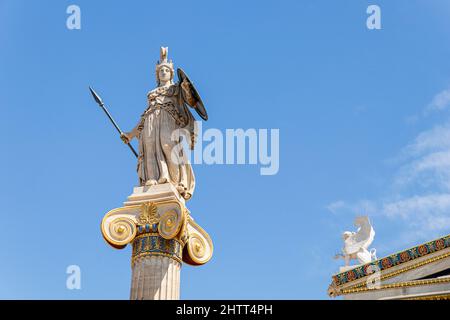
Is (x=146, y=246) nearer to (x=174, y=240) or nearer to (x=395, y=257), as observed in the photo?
(x=174, y=240)

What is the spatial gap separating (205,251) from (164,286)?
64.8 inches

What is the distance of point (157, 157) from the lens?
16.1 m

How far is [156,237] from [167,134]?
2357 mm

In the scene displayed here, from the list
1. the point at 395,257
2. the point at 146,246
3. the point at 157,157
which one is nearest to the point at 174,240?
the point at 146,246

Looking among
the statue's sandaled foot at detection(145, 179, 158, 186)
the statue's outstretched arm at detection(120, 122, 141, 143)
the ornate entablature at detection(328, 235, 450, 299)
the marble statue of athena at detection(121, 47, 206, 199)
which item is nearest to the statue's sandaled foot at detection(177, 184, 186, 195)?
the marble statue of athena at detection(121, 47, 206, 199)

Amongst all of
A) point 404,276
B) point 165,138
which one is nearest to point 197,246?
point 165,138

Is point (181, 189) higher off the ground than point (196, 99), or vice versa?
point (196, 99)

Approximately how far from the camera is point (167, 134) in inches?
642

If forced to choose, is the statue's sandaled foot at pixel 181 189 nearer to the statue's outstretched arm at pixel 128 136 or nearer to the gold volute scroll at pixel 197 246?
the gold volute scroll at pixel 197 246

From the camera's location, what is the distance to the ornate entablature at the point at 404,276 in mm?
21422

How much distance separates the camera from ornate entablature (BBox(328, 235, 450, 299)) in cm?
2142

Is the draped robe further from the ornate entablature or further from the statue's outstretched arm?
the ornate entablature

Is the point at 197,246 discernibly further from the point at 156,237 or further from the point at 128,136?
the point at 128,136
